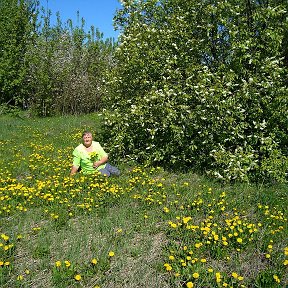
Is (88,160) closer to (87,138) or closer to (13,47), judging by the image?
(87,138)

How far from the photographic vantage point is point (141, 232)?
4336 millimetres

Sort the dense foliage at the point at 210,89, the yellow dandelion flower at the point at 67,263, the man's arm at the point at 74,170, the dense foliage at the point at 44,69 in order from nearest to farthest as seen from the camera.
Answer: the yellow dandelion flower at the point at 67,263, the dense foliage at the point at 210,89, the man's arm at the point at 74,170, the dense foliage at the point at 44,69

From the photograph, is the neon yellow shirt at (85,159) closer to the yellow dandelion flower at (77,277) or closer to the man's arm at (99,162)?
the man's arm at (99,162)

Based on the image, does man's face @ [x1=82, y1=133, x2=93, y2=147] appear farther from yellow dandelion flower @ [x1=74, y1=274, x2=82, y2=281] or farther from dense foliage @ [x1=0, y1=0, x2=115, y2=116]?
dense foliage @ [x1=0, y1=0, x2=115, y2=116]

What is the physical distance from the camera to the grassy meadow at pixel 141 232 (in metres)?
3.51

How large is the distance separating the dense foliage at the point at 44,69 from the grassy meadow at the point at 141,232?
11.2 m

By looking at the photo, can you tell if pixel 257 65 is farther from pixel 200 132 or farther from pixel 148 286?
pixel 148 286

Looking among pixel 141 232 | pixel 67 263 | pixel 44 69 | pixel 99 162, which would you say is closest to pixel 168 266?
pixel 141 232

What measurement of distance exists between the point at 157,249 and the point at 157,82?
3904 mm

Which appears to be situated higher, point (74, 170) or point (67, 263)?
point (74, 170)

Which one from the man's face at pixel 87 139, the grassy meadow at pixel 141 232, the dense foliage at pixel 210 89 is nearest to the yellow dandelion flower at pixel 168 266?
the grassy meadow at pixel 141 232

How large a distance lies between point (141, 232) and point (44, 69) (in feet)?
46.7

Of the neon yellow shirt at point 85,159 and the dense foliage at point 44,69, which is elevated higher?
the dense foliage at point 44,69

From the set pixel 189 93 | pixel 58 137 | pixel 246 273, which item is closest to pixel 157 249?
pixel 246 273
